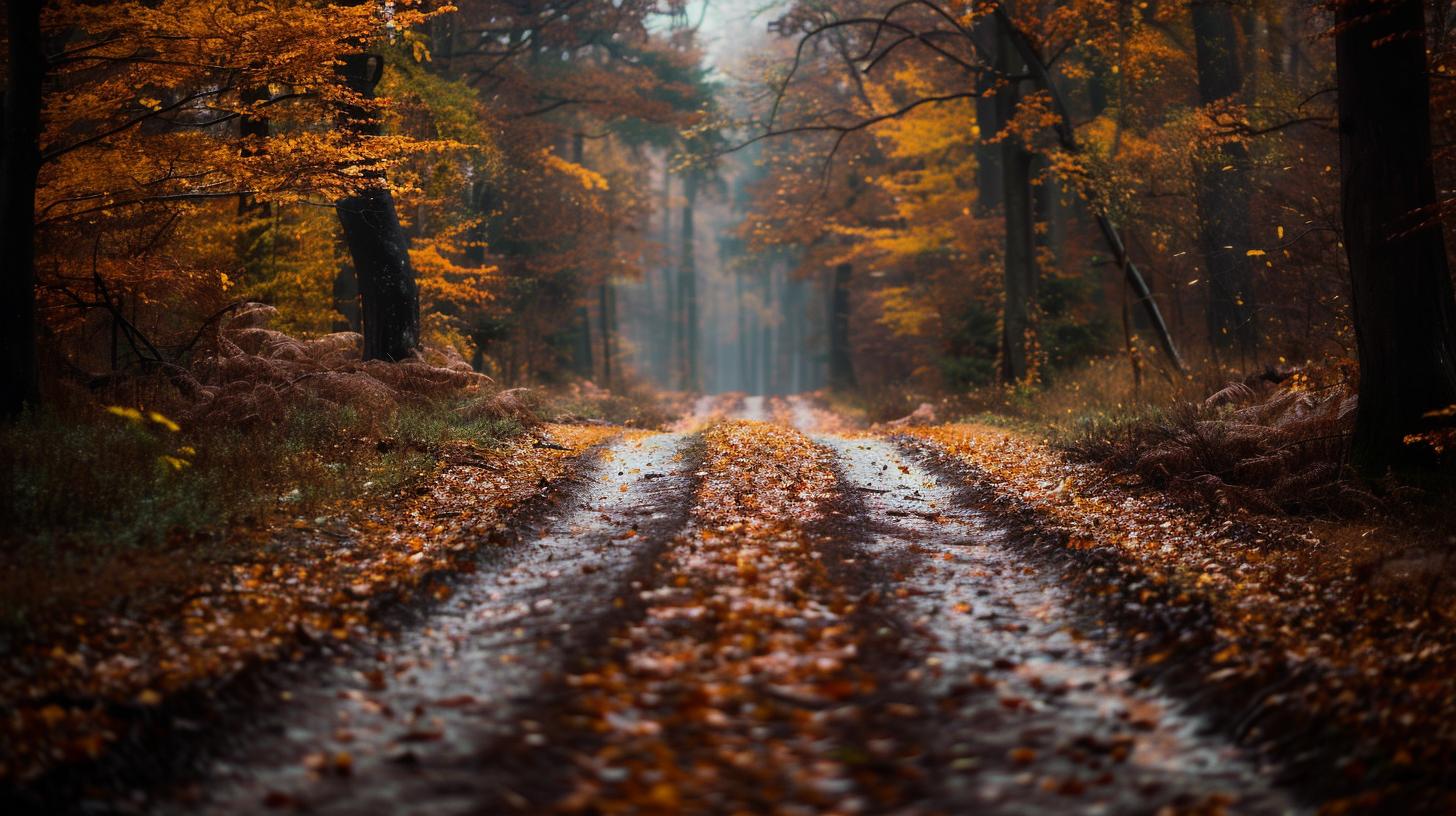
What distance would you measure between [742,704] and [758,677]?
31cm

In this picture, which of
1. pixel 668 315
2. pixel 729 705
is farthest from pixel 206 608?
pixel 668 315

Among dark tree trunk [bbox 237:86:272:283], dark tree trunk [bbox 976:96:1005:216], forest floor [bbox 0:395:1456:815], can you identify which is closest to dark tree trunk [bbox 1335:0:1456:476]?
forest floor [bbox 0:395:1456:815]

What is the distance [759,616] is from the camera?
18.5 ft

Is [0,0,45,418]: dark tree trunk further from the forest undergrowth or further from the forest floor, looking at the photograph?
the forest floor

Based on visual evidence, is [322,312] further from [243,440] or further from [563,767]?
[563,767]

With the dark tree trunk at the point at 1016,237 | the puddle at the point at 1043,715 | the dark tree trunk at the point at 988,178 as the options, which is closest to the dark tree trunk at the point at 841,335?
the dark tree trunk at the point at 988,178

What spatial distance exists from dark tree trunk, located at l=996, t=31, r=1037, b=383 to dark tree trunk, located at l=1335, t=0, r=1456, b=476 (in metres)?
10.4

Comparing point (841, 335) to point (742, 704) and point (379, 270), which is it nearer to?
point (379, 270)

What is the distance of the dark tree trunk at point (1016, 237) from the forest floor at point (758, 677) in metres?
11.1

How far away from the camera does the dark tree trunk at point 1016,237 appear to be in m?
18.3

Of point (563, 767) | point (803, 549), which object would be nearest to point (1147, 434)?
point (803, 549)

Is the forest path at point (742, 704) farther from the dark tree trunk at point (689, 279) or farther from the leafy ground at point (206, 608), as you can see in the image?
the dark tree trunk at point (689, 279)

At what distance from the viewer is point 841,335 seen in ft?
117

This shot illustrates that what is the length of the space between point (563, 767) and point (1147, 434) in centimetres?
870
